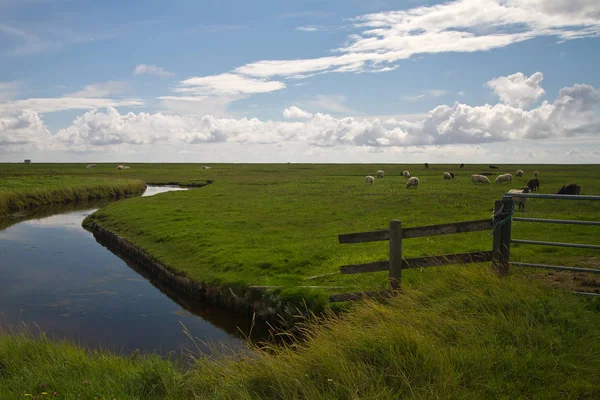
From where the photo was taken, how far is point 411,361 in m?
6.09

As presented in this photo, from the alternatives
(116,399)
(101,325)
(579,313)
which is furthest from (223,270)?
(579,313)

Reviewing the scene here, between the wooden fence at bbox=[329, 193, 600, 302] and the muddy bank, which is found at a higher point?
the wooden fence at bbox=[329, 193, 600, 302]

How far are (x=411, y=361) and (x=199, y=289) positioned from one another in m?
12.9

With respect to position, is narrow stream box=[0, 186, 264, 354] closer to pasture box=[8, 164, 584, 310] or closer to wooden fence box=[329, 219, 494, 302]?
pasture box=[8, 164, 584, 310]

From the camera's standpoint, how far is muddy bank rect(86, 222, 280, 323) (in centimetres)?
1518

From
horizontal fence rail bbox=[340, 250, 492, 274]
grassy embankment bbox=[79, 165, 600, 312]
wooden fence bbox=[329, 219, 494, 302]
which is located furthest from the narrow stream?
wooden fence bbox=[329, 219, 494, 302]

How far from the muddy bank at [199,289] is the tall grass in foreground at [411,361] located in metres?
4.13

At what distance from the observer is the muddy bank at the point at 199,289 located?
49.8 feet

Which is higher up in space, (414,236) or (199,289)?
(414,236)

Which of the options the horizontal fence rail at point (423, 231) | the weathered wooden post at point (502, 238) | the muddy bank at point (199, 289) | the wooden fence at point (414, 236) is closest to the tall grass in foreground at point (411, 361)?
the weathered wooden post at point (502, 238)

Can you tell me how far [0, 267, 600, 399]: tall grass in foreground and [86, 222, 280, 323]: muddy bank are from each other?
413 cm

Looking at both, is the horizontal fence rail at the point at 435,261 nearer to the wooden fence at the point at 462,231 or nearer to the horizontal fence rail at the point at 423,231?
the wooden fence at the point at 462,231

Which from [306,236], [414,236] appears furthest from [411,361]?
[306,236]

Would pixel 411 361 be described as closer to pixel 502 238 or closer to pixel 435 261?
pixel 435 261
